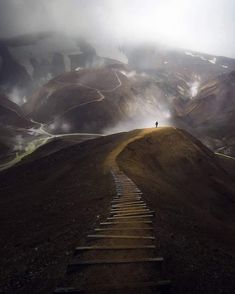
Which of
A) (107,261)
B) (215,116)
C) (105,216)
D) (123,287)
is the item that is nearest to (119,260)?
(107,261)

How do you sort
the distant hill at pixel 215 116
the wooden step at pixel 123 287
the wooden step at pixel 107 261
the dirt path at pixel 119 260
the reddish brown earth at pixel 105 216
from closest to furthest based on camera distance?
the wooden step at pixel 123 287, the dirt path at pixel 119 260, the wooden step at pixel 107 261, the reddish brown earth at pixel 105 216, the distant hill at pixel 215 116

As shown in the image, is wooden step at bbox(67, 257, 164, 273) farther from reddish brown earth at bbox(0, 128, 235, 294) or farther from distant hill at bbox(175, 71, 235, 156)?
distant hill at bbox(175, 71, 235, 156)

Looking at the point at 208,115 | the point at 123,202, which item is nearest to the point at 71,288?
the point at 123,202

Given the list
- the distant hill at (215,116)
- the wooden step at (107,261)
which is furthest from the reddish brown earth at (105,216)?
the distant hill at (215,116)

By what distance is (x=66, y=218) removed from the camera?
21.5 m

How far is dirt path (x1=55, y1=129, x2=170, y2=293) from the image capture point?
11352 mm

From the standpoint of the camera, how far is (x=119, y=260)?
1283 cm

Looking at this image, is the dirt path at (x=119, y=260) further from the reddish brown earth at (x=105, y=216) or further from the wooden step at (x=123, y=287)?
the reddish brown earth at (x=105, y=216)

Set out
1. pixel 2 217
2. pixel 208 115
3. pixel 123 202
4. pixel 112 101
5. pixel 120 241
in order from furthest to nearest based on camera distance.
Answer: pixel 208 115, pixel 112 101, pixel 2 217, pixel 123 202, pixel 120 241

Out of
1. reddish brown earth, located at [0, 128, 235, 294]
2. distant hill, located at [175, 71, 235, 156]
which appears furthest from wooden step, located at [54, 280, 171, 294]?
distant hill, located at [175, 71, 235, 156]

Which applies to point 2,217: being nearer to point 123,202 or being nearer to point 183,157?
point 123,202

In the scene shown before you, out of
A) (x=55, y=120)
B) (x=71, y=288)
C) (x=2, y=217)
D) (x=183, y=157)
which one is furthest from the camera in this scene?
(x=55, y=120)

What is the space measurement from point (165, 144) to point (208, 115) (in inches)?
4442

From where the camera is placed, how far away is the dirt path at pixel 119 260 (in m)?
11.4
